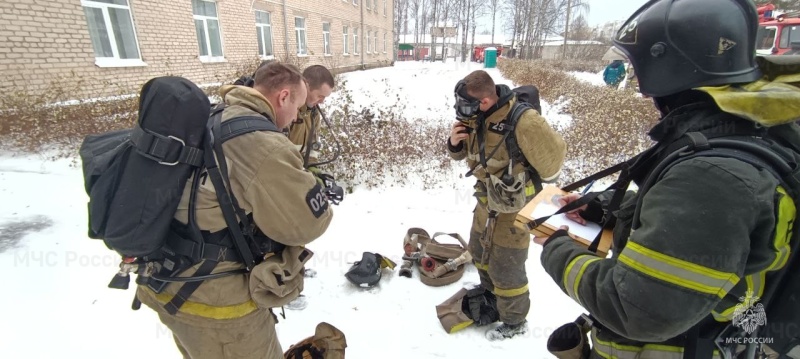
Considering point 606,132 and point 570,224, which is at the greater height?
point 570,224

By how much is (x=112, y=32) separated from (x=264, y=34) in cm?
633

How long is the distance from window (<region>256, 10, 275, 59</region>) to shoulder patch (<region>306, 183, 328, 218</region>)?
13016 mm

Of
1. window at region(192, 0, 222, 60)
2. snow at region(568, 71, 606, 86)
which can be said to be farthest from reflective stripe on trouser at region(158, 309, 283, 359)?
snow at region(568, 71, 606, 86)

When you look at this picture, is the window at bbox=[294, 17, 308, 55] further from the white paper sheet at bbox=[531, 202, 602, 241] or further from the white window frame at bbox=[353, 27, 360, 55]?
the white paper sheet at bbox=[531, 202, 602, 241]

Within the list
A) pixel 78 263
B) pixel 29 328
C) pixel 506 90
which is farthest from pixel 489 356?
pixel 78 263

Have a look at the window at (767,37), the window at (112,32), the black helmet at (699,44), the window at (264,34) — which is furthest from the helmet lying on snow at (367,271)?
the window at (767,37)

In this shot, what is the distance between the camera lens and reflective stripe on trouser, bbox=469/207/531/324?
2.58 m

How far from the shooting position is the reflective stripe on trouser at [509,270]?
2.58 metres

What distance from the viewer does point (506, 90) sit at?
100 inches

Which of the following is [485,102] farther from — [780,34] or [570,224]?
[780,34]

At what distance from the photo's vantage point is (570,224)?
1523 mm

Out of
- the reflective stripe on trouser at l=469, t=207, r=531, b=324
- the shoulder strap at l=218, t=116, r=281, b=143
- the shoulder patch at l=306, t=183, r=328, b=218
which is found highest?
the shoulder strap at l=218, t=116, r=281, b=143

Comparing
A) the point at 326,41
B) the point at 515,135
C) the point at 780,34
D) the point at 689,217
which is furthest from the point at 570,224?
the point at 326,41

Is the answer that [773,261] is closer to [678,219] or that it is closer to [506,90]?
[678,219]
